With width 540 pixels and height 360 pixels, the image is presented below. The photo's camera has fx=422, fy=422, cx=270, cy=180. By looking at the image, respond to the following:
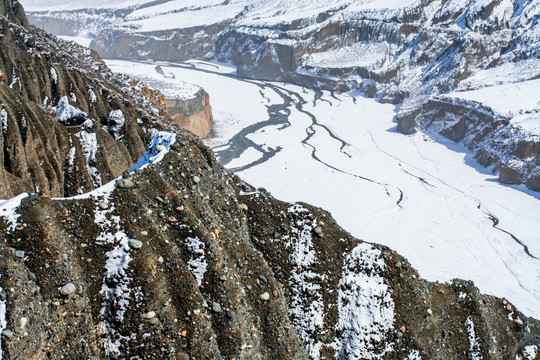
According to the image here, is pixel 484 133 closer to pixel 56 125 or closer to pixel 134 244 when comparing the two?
pixel 56 125

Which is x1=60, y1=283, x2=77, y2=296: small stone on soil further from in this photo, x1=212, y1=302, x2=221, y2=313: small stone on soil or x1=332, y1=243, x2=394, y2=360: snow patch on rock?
x1=332, y1=243, x2=394, y2=360: snow patch on rock

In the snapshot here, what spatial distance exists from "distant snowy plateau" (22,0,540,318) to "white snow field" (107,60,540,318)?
0.24 meters

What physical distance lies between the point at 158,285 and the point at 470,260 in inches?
1674

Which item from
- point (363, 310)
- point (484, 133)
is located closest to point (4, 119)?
point (363, 310)

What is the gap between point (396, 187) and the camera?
6588 cm

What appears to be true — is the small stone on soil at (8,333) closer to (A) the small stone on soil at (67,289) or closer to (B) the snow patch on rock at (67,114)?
(A) the small stone on soil at (67,289)

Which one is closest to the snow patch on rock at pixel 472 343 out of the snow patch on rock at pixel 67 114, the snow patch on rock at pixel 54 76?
the snow patch on rock at pixel 67 114

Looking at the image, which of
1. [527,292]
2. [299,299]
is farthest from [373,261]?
[527,292]

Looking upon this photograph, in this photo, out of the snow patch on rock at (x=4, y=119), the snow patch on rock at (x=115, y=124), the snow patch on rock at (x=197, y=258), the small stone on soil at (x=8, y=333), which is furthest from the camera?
the snow patch on rock at (x=115, y=124)

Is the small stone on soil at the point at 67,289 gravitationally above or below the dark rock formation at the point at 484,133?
above

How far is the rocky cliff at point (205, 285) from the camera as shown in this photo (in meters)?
11.5

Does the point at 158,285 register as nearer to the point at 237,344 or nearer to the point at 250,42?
the point at 237,344

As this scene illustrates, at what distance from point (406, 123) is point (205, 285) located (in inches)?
3460

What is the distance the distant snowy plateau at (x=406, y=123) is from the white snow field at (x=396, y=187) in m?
0.24
